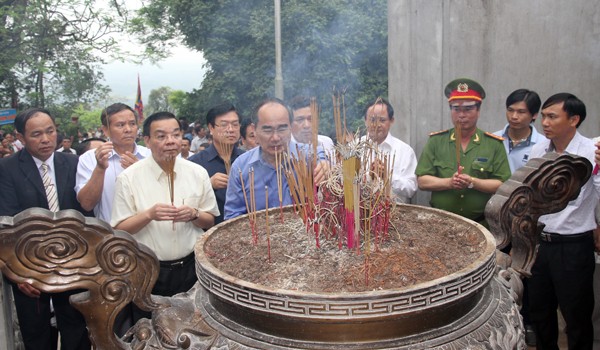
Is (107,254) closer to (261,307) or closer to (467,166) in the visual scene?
(261,307)

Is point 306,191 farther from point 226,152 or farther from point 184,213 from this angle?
point 226,152

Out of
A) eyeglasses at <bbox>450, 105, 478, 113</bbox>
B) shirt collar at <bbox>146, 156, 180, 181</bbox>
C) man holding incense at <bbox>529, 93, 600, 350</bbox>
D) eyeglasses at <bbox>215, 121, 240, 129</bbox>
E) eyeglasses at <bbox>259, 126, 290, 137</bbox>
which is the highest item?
eyeglasses at <bbox>259, 126, 290, 137</bbox>

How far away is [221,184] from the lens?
375cm

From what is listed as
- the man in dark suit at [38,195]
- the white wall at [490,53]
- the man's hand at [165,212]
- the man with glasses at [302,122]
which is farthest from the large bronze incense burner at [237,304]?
the white wall at [490,53]

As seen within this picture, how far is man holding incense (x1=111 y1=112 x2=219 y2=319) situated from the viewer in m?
3.12

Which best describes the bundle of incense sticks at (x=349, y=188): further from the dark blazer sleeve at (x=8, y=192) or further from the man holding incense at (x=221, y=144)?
the dark blazer sleeve at (x=8, y=192)

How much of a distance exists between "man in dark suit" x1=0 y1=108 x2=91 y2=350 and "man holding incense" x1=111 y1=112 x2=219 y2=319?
2.10ft

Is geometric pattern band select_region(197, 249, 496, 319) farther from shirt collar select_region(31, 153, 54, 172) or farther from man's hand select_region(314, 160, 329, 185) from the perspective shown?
shirt collar select_region(31, 153, 54, 172)

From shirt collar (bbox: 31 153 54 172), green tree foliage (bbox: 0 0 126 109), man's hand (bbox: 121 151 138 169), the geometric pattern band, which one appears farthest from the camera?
green tree foliage (bbox: 0 0 126 109)

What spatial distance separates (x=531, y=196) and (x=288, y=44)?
40.8ft

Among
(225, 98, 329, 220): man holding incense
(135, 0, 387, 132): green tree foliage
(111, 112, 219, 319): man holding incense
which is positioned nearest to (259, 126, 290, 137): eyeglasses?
(225, 98, 329, 220): man holding incense

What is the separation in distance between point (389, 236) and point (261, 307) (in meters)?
0.82

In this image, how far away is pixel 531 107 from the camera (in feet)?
13.2

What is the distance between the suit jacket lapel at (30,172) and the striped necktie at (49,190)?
1.2 inches
